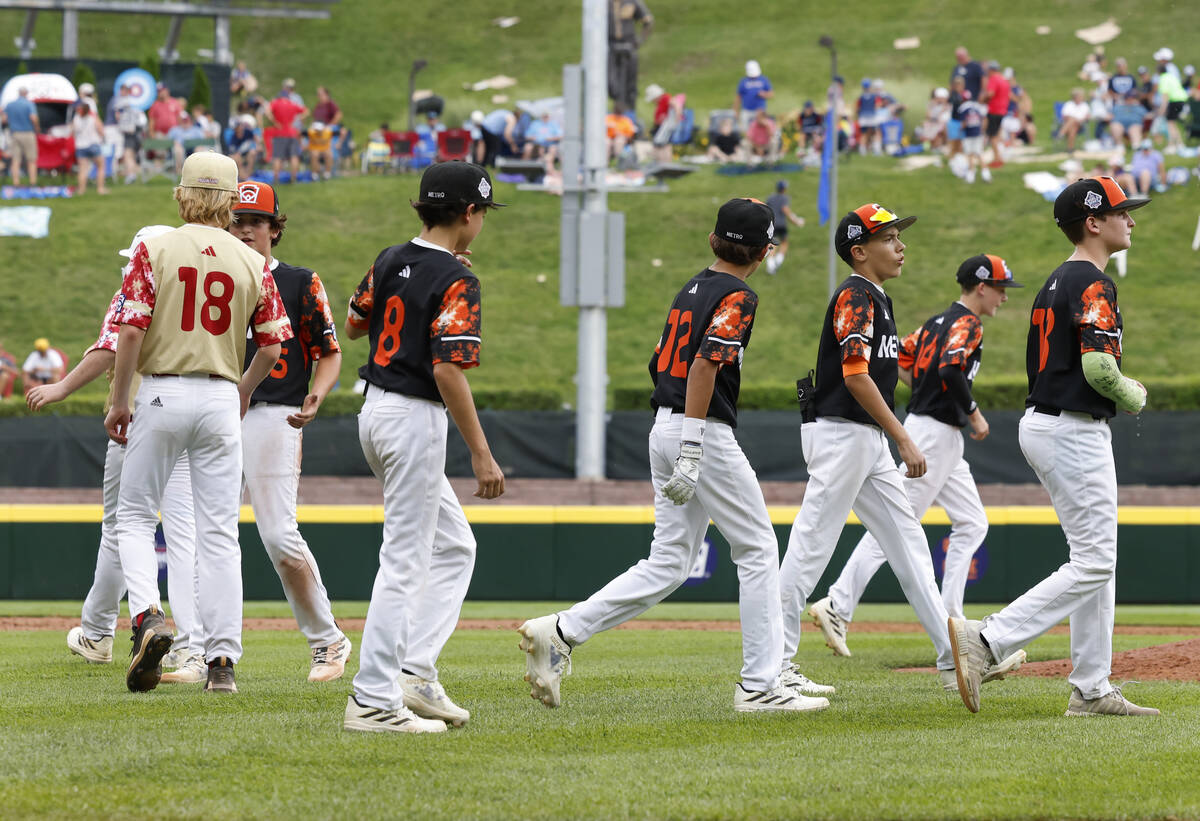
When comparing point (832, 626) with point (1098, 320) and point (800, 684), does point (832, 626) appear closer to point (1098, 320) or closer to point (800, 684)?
point (800, 684)

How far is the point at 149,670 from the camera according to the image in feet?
21.9

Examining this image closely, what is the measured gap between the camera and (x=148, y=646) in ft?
21.5

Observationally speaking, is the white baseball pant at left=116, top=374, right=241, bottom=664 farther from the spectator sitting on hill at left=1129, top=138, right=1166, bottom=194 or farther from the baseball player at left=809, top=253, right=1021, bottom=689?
the spectator sitting on hill at left=1129, top=138, right=1166, bottom=194

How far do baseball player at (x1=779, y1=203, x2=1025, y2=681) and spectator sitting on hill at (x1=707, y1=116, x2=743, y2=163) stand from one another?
3110 cm

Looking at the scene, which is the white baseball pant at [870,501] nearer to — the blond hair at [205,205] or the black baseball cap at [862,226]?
the black baseball cap at [862,226]

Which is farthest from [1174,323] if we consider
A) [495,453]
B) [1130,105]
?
[495,453]

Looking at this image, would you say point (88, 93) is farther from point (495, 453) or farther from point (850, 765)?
point (850, 765)

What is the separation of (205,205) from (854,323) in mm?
2914

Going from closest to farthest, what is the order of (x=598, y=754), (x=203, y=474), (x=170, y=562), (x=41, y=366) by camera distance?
(x=598, y=754) < (x=203, y=474) < (x=170, y=562) < (x=41, y=366)

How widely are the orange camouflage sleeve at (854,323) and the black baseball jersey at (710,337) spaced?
637 mm

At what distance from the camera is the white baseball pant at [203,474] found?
6.39m

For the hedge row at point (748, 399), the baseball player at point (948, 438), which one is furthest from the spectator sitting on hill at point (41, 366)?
the baseball player at point (948, 438)

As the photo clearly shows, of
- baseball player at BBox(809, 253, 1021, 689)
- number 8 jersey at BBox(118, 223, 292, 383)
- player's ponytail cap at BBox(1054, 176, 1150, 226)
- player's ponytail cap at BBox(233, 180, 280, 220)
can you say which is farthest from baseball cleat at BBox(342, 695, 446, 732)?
baseball player at BBox(809, 253, 1021, 689)

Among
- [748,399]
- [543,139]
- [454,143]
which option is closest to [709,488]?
[748,399]
